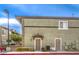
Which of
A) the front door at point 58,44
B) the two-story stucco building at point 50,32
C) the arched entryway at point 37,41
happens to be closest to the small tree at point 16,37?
the two-story stucco building at point 50,32

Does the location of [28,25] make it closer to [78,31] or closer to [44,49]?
[44,49]

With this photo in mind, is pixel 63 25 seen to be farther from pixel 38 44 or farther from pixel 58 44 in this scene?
pixel 38 44

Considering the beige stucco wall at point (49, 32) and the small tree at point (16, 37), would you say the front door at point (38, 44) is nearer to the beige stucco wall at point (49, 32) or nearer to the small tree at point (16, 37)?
the beige stucco wall at point (49, 32)

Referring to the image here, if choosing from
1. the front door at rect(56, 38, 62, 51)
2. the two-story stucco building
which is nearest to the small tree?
the two-story stucco building

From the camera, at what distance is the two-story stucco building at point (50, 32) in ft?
6.31

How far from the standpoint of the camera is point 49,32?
1.94m

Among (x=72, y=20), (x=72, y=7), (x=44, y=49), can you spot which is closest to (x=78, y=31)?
(x=72, y=20)

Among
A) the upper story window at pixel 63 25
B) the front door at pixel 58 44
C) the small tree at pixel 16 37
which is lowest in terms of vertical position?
the front door at pixel 58 44

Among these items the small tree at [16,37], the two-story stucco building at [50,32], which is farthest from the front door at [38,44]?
the small tree at [16,37]

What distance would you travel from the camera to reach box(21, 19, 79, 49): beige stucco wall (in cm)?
193

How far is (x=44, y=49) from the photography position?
1938 millimetres

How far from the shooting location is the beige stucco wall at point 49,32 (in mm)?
1927

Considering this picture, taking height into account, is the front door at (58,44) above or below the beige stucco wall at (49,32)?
below
